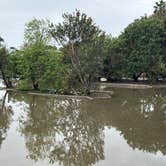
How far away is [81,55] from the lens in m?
29.7

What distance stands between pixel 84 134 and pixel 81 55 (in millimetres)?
15477

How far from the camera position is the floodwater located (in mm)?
11047

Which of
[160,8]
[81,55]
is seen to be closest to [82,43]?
[81,55]

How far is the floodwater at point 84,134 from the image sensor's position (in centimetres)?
1105

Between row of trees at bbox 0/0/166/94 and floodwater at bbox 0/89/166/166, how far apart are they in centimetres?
602

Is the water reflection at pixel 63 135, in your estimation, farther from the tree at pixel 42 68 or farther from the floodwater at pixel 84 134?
the tree at pixel 42 68

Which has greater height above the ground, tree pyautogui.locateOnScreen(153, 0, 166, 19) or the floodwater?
tree pyautogui.locateOnScreen(153, 0, 166, 19)

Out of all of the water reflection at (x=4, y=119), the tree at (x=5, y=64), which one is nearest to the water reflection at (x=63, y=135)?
the water reflection at (x=4, y=119)

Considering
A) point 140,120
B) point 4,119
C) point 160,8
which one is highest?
point 160,8

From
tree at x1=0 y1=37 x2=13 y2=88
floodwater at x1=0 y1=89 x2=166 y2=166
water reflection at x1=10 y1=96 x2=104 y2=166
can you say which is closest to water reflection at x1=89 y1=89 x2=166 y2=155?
floodwater at x1=0 y1=89 x2=166 y2=166

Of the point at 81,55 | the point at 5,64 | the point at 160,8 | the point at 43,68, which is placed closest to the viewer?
the point at 81,55

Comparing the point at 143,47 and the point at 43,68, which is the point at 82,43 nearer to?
the point at 43,68

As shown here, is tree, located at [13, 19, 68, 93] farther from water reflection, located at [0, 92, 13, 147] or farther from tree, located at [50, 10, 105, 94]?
water reflection, located at [0, 92, 13, 147]

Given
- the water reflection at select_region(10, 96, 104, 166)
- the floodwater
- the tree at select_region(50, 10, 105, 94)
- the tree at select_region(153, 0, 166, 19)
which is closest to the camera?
the floodwater
